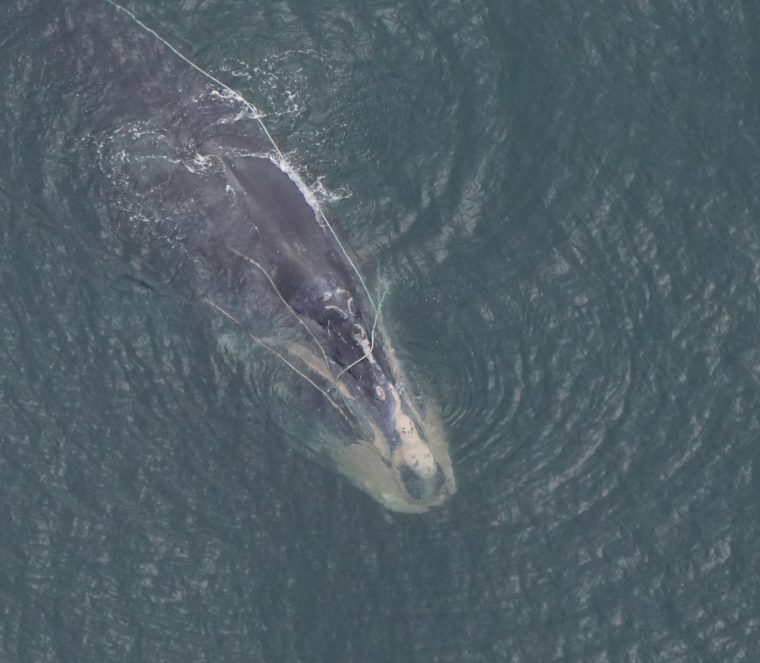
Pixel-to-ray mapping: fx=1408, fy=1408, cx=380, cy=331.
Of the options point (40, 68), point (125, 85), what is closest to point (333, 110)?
point (125, 85)

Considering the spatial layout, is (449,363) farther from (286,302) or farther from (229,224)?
(229,224)

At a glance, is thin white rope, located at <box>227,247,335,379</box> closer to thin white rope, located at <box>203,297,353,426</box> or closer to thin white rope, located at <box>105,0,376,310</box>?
thin white rope, located at <box>203,297,353,426</box>

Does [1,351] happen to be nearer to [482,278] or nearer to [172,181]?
[172,181]

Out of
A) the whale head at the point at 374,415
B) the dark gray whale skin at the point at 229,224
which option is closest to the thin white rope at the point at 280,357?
the dark gray whale skin at the point at 229,224

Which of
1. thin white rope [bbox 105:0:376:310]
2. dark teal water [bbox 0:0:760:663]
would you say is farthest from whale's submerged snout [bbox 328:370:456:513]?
thin white rope [bbox 105:0:376:310]

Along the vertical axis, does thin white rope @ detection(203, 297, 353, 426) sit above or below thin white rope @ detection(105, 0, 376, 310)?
below

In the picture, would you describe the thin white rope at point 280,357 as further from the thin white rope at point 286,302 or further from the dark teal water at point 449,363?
the dark teal water at point 449,363
